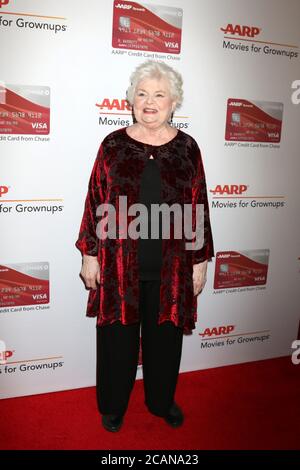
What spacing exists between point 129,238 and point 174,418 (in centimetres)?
97

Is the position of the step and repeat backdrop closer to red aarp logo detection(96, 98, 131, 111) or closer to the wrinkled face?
red aarp logo detection(96, 98, 131, 111)

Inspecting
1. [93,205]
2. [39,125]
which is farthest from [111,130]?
[93,205]

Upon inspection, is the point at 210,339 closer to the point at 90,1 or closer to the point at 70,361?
the point at 70,361

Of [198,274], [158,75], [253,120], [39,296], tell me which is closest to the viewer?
[158,75]

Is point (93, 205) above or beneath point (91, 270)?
above

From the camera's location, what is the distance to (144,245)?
70.3 inches

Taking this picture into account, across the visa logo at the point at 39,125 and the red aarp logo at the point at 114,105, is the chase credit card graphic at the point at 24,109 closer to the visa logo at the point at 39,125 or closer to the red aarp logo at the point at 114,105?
the visa logo at the point at 39,125

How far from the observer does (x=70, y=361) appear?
2328 millimetres

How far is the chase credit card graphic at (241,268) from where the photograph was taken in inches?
98.7

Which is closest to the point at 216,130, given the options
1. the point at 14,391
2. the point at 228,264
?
the point at 228,264

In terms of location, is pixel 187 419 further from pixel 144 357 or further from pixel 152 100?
pixel 152 100

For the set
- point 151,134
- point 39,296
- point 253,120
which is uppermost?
point 253,120

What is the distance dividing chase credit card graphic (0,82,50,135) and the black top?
23.8 inches

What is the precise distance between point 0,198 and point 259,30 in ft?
5.24
